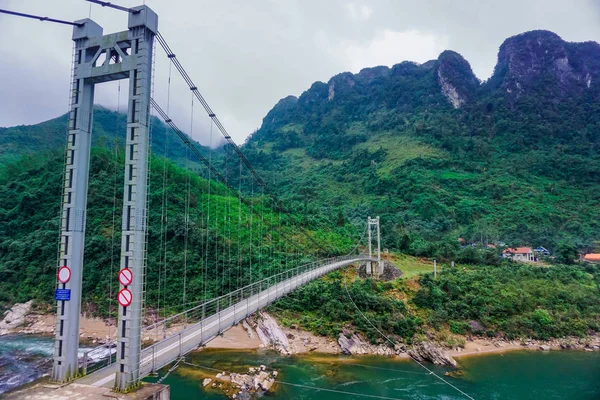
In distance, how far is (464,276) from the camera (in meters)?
18.8

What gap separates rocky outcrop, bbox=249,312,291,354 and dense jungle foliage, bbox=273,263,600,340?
93cm

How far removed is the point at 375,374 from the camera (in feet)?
39.5

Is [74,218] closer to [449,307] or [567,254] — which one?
[449,307]

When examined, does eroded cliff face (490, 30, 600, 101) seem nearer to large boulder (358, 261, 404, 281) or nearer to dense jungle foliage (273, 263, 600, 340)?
dense jungle foliage (273, 263, 600, 340)

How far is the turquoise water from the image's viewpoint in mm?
10703

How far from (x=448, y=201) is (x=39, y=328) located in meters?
33.3

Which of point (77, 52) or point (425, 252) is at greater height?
point (77, 52)

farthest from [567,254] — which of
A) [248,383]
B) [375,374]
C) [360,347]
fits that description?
[248,383]

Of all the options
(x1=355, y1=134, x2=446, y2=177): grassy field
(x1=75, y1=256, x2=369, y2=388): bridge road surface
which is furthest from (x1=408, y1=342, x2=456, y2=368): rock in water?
(x1=355, y1=134, x2=446, y2=177): grassy field

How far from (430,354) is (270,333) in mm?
6213

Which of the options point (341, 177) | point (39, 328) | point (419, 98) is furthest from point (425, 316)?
point (419, 98)

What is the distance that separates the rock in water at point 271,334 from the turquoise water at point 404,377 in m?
0.54

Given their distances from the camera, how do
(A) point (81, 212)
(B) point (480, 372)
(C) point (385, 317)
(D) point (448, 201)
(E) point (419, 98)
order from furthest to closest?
(E) point (419, 98), (D) point (448, 201), (C) point (385, 317), (B) point (480, 372), (A) point (81, 212)

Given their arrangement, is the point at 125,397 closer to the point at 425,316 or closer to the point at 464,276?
the point at 425,316
